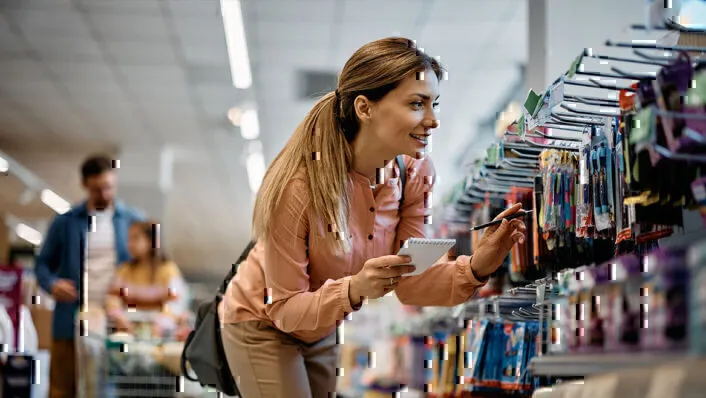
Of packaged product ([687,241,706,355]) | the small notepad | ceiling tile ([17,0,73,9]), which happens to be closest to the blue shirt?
ceiling tile ([17,0,73,9])

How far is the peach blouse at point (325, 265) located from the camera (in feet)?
8.61

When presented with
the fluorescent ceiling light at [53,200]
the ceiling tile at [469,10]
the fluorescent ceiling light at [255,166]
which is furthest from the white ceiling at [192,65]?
the fluorescent ceiling light at [53,200]

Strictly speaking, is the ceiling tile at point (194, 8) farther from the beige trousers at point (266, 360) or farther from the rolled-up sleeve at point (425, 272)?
the beige trousers at point (266, 360)

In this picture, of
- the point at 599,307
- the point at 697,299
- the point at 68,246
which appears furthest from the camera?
the point at 68,246

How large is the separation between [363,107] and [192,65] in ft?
21.5

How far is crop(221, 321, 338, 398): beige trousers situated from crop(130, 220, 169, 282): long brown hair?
124 inches

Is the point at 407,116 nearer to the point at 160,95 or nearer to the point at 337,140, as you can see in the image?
the point at 337,140

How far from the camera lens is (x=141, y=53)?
8.73m

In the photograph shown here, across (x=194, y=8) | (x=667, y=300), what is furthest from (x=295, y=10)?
(x=667, y=300)

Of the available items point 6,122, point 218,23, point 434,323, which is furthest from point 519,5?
point 6,122

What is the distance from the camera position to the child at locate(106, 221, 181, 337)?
579 centimetres

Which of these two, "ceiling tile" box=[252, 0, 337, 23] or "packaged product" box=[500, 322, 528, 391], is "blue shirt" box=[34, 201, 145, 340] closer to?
"ceiling tile" box=[252, 0, 337, 23]

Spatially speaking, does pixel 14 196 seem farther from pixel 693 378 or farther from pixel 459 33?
pixel 693 378

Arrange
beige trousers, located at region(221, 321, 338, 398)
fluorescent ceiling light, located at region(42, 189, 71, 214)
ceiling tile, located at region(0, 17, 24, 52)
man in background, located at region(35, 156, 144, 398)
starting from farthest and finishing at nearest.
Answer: fluorescent ceiling light, located at region(42, 189, 71, 214) → ceiling tile, located at region(0, 17, 24, 52) → man in background, located at region(35, 156, 144, 398) → beige trousers, located at region(221, 321, 338, 398)
